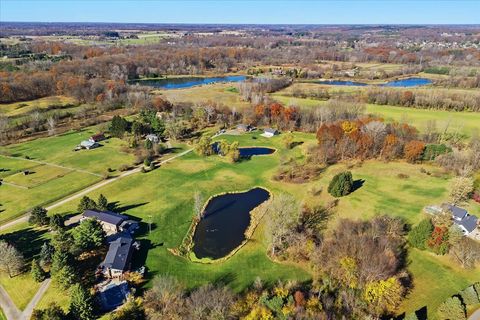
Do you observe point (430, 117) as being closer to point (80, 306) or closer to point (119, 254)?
point (119, 254)

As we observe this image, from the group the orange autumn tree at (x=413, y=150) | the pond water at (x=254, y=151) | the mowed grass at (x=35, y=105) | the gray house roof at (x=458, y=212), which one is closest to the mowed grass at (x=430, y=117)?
the orange autumn tree at (x=413, y=150)

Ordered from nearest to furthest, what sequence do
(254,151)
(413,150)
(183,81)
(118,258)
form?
(118,258), (413,150), (254,151), (183,81)

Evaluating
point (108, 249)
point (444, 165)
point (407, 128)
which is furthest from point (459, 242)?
point (108, 249)

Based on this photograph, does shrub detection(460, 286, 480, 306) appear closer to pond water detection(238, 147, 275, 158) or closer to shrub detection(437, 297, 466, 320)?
shrub detection(437, 297, 466, 320)

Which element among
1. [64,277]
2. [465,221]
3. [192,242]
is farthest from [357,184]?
[64,277]

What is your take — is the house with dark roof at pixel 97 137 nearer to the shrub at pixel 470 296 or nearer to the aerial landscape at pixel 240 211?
the aerial landscape at pixel 240 211

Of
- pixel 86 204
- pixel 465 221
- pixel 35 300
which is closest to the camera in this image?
pixel 35 300

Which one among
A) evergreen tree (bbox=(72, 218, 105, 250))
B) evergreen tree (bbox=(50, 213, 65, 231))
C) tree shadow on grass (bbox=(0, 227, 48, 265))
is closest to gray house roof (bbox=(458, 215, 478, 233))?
evergreen tree (bbox=(72, 218, 105, 250))
